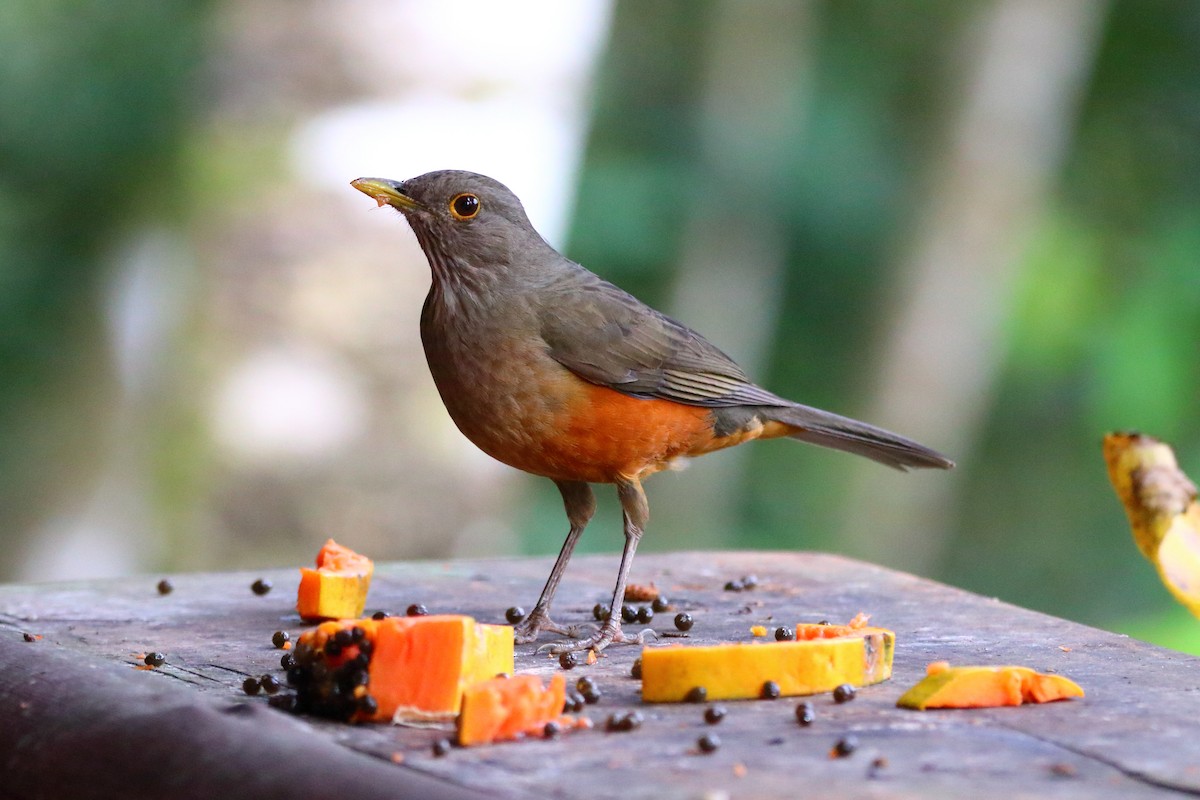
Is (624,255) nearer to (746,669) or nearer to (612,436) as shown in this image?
(612,436)

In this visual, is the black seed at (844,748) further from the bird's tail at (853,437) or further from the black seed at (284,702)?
the bird's tail at (853,437)

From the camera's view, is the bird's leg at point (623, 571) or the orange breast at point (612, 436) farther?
the orange breast at point (612, 436)

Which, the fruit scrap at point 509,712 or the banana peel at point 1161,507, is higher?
the banana peel at point 1161,507

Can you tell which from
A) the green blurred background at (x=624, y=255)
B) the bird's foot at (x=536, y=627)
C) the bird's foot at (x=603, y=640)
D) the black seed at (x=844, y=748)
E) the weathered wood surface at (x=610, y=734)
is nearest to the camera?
the weathered wood surface at (x=610, y=734)

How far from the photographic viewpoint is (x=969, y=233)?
10.0m

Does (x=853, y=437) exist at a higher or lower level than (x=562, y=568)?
higher

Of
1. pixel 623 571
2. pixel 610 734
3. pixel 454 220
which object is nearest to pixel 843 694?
pixel 610 734

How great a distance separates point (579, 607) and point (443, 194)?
150cm

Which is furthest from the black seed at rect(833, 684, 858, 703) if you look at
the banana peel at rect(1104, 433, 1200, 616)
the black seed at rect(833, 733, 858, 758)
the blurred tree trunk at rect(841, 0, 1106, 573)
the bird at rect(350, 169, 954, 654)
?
the blurred tree trunk at rect(841, 0, 1106, 573)

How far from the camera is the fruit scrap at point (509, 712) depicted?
9.81ft

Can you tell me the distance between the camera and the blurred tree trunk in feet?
32.1

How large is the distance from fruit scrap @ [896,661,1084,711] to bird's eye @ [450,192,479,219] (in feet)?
7.86

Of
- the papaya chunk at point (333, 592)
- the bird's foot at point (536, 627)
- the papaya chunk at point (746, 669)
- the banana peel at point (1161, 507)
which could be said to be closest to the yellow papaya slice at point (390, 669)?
the papaya chunk at point (746, 669)

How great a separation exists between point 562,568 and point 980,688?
186 cm
